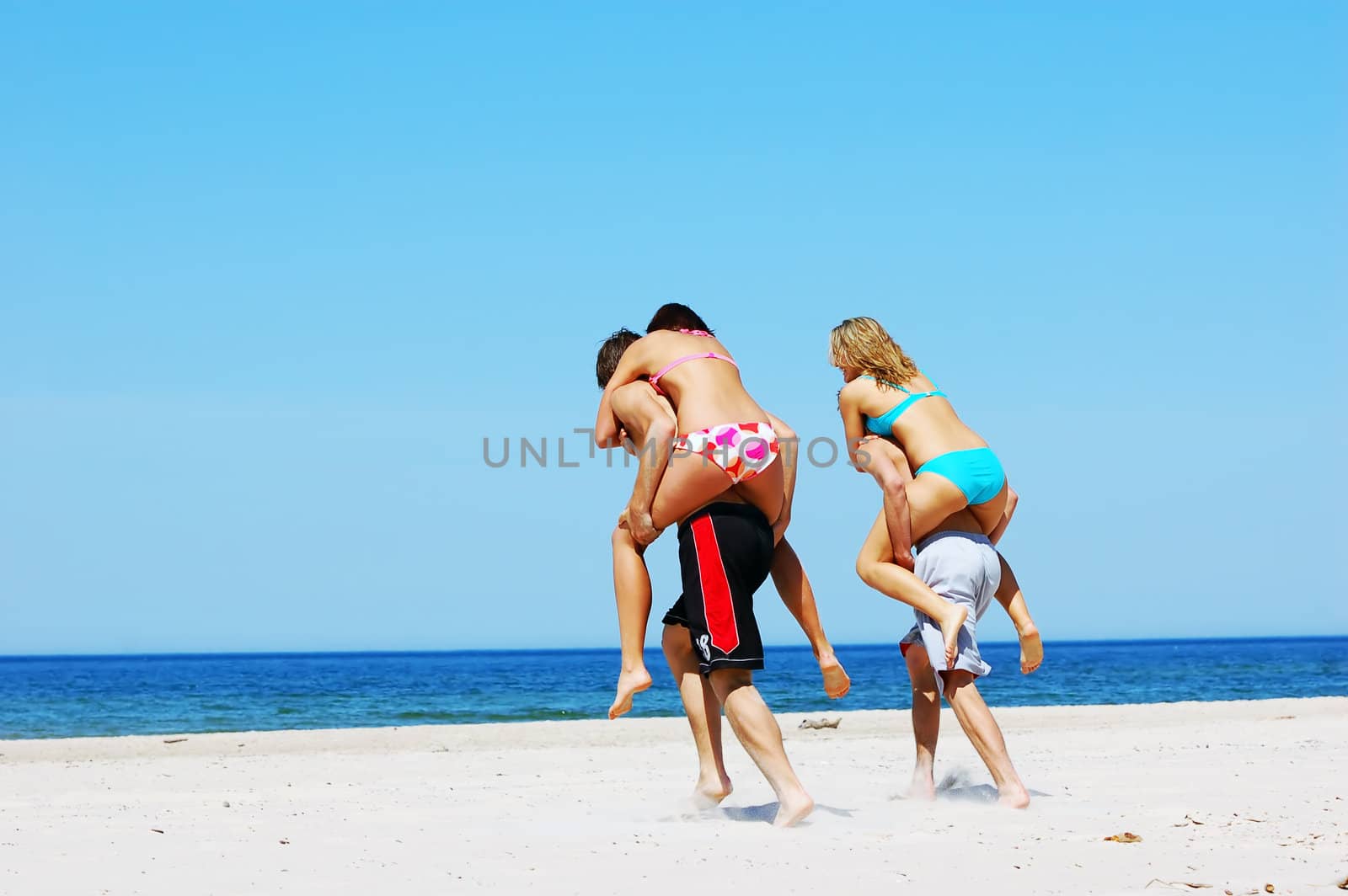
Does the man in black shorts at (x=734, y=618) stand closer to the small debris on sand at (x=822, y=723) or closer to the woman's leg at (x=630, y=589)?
the woman's leg at (x=630, y=589)

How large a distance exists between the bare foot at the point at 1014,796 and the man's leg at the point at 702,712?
1.06 meters

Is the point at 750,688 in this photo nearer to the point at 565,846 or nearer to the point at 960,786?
the point at 565,846

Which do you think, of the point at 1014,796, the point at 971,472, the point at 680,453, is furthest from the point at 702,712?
the point at 971,472

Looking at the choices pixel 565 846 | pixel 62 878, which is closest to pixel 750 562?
pixel 565 846

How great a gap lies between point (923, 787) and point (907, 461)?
1367 mm

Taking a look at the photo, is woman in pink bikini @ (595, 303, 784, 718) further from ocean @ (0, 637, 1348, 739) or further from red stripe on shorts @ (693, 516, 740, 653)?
ocean @ (0, 637, 1348, 739)

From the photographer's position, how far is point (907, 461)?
4.96 metres

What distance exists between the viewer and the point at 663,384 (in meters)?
4.70

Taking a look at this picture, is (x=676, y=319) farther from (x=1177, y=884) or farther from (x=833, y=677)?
(x=1177, y=884)

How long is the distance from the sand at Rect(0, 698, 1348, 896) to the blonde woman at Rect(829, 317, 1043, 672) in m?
0.89

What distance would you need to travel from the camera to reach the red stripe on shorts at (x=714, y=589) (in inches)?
171

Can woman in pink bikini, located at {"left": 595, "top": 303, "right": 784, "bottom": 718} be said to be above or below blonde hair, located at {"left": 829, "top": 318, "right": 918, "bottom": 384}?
below

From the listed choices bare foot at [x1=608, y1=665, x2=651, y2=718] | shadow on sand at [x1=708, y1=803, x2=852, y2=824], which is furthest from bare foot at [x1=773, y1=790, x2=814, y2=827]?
bare foot at [x1=608, y1=665, x2=651, y2=718]

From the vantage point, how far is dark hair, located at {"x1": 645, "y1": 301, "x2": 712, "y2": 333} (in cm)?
496
